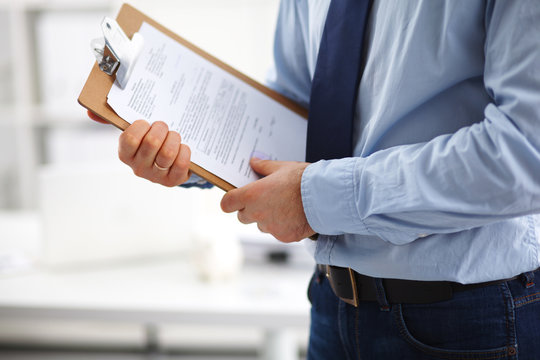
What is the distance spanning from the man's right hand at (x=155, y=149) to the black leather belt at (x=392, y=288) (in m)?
0.28

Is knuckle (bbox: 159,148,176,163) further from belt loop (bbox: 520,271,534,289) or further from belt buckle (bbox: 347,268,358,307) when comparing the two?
belt loop (bbox: 520,271,534,289)

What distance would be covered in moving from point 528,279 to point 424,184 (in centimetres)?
20

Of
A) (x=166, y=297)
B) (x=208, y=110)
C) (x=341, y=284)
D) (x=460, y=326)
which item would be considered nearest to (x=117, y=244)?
(x=166, y=297)

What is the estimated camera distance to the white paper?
0.79 m

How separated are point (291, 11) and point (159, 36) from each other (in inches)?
9.8

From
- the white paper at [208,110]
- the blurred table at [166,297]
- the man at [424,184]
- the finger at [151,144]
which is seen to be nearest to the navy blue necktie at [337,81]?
the man at [424,184]

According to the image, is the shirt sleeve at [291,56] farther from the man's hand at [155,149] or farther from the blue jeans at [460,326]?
the blue jeans at [460,326]

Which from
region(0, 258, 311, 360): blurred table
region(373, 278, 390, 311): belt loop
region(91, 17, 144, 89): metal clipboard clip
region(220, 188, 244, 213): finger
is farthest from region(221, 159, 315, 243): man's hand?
region(0, 258, 311, 360): blurred table

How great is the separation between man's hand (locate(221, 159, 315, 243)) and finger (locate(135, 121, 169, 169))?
12 cm

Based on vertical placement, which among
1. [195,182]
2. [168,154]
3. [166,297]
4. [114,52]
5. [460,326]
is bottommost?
[166,297]

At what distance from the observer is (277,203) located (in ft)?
2.37

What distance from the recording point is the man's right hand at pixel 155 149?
75cm

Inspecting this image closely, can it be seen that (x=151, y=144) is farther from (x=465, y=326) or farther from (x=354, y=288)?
(x=465, y=326)

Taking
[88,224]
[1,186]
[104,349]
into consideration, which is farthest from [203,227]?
[1,186]
